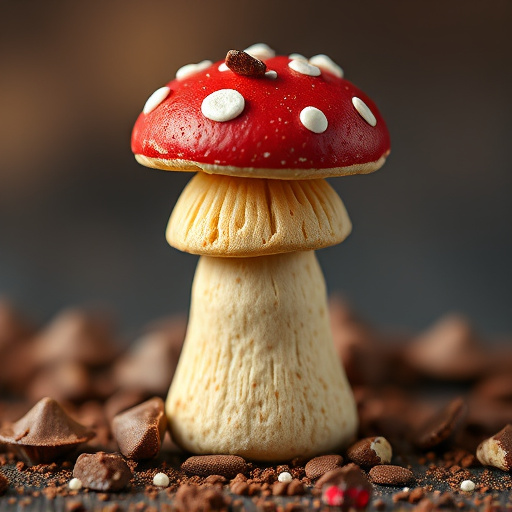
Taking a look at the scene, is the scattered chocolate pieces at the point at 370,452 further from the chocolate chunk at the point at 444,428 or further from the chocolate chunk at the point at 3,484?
the chocolate chunk at the point at 3,484

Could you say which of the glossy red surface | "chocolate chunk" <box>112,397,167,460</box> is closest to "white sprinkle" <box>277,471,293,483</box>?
"chocolate chunk" <box>112,397,167,460</box>

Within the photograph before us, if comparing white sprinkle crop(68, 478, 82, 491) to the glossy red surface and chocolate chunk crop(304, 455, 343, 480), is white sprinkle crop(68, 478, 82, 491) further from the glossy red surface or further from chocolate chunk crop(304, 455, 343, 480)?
the glossy red surface

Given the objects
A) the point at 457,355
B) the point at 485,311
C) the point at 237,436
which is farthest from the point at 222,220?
the point at 485,311

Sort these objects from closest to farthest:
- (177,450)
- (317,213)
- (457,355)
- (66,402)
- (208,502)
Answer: (208,502) → (317,213) → (177,450) → (66,402) → (457,355)

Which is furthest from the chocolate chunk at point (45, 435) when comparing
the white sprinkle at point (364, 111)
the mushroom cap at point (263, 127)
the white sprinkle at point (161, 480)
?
the white sprinkle at point (364, 111)

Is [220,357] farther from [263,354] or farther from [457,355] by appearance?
[457,355]

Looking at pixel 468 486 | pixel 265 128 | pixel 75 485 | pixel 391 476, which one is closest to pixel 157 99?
pixel 265 128
